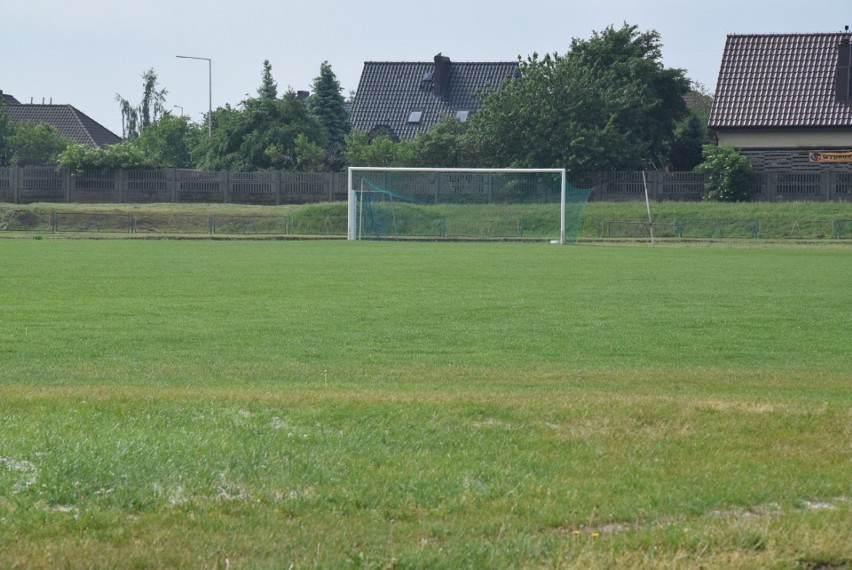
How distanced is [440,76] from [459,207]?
3381 cm

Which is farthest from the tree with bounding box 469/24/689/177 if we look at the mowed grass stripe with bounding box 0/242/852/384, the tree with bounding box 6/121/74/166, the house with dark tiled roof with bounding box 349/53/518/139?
the tree with bounding box 6/121/74/166

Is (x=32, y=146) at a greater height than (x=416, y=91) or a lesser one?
lesser

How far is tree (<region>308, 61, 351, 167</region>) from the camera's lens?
3253 inches

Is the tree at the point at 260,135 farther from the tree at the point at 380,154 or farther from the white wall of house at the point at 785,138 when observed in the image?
the white wall of house at the point at 785,138

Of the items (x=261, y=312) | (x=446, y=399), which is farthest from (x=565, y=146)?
(x=446, y=399)

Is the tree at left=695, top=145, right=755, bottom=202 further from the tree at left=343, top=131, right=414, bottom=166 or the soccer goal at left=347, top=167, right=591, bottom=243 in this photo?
the tree at left=343, top=131, right=414, bottom=166

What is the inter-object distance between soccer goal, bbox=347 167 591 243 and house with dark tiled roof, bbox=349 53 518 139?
29.8 meters

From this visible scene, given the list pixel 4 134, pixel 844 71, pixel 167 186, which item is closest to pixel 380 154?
pixel 167 186

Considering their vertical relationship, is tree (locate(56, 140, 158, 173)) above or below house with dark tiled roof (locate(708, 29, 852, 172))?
below

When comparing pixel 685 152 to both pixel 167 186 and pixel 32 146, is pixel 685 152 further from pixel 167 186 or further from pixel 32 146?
pixel 32 146

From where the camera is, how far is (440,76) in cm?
8538

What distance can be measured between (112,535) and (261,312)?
13.2 meters

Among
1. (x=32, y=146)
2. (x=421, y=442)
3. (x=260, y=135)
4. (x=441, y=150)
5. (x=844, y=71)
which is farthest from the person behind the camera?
(x=32, y=146)

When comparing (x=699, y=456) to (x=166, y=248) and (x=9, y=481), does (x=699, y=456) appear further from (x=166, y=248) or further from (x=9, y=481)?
(x=166, y=248)
